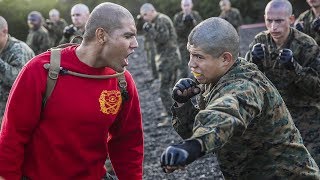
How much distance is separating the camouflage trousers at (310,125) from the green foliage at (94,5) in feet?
60.5

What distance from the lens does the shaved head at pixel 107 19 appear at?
3541mm

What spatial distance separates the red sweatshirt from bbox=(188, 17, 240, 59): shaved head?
0.71 meters

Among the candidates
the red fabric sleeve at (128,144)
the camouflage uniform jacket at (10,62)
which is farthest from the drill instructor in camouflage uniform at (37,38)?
the red fabric sleeve at (128,144)

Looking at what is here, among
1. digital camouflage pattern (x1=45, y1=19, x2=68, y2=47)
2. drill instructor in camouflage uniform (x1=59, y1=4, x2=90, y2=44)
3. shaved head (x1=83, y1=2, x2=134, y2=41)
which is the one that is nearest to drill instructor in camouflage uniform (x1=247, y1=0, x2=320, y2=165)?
shaved head (x1=83, y1=2, x2=134, y2=41)

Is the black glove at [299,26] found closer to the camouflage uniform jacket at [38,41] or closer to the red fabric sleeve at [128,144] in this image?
the red fabric sleeve at [128,144]

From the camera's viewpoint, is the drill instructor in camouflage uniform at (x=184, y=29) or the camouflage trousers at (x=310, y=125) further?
the drill instructor in camouflage uniform at (x=184, y=29)

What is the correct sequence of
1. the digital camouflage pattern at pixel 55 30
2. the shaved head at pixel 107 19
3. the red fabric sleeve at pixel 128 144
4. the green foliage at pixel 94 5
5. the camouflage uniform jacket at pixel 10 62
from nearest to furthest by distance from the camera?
the shaved head at pixel 107 19, the red fabric sleeve at pixel 128 144, the camouflage uniform jacket at pixel 10 62, the digital camouflage pattern at pixel 55 30, the green foliage at pixel 94 5

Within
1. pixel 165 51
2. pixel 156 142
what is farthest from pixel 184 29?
pixel 156 142

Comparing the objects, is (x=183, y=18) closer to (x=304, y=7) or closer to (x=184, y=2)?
(x=184, y=2)

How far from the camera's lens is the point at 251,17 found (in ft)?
104

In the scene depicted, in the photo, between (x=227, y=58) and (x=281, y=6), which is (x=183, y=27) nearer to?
(x=281, y=6)

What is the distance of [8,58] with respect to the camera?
598cm

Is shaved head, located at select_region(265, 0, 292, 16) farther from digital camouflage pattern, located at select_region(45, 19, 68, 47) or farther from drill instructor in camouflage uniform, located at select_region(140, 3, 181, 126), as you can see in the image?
digital camouflage pattern, located at select_region(45, 19, 68, 47)

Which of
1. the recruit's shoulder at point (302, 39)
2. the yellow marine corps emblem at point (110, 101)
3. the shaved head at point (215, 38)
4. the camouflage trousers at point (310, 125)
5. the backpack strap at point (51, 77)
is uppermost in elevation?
the shaved head at point (215, 38)
